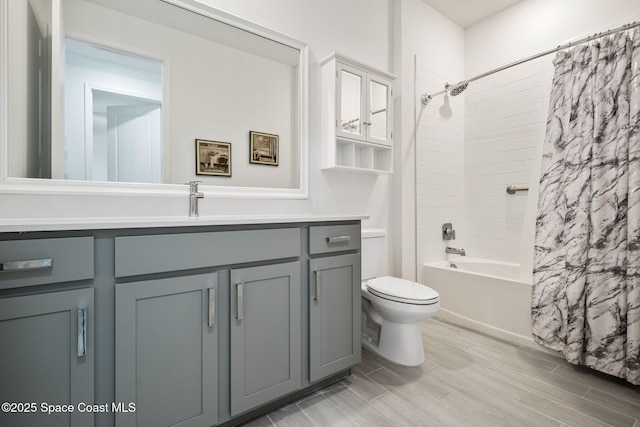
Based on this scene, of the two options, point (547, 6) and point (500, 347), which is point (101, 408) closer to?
point (500, 347)

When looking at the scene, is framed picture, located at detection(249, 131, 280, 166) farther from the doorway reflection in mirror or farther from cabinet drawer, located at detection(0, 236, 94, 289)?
cabinet drawer, located at detection(0, 236, 94, 289)

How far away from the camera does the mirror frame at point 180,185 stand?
122 cm

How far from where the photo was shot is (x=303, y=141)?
204cm

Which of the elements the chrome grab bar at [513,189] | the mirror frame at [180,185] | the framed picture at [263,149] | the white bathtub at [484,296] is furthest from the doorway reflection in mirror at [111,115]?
the chrome grab bar at [513,189]

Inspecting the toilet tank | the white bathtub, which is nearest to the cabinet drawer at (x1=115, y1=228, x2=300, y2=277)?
the toilet tank

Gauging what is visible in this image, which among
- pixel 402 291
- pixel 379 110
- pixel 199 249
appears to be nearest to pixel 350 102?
pixel 379 110

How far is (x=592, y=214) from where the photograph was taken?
1.75m

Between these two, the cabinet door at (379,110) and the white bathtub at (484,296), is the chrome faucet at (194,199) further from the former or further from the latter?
the white bathtub at (484,296)

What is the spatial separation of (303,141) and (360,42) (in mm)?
1036

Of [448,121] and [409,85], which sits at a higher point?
[409,85]

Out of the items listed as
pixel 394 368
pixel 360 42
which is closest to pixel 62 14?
pixel 360 42

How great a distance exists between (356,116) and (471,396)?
1823 millimetres

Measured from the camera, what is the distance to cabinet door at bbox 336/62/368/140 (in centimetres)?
204

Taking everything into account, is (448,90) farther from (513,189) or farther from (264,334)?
(264,334)
